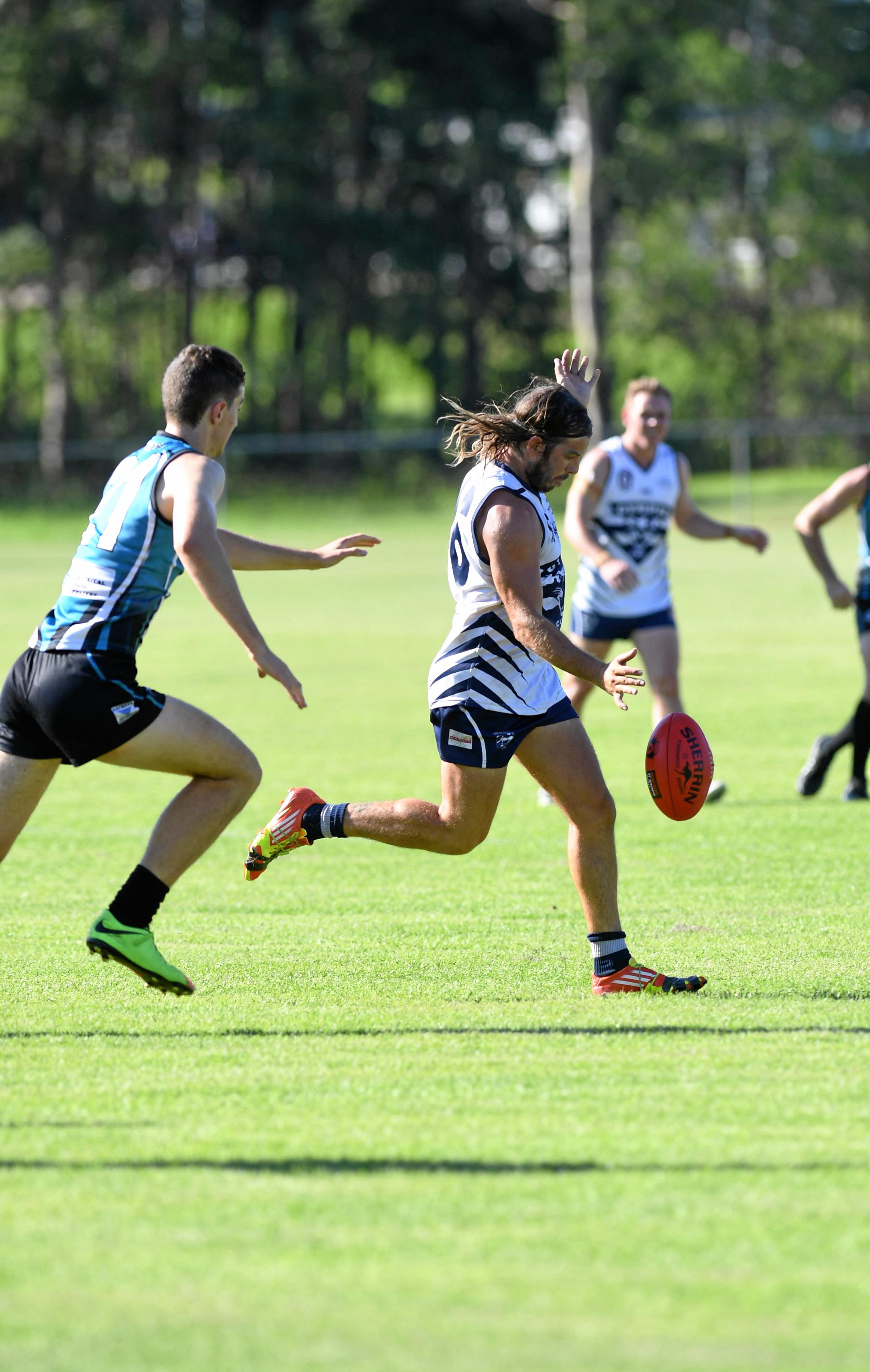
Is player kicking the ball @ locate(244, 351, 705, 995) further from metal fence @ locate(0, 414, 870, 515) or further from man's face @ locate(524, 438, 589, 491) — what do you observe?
metal fence @ locate(0, 414, 870, 515)

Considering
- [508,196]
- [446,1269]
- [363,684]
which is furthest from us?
[508,196]

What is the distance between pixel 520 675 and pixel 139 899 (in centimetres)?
142

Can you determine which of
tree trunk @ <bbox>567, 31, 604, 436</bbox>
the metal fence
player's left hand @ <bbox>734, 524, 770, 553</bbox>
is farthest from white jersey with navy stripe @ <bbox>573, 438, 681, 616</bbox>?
tree trunk @ <bbox>567, 31, 604, 436</bbox>

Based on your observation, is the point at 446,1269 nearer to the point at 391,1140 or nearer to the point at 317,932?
the point at 391,1140

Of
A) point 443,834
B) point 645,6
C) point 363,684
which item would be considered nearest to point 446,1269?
point 443,834

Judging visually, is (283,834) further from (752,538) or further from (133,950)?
(752,538)

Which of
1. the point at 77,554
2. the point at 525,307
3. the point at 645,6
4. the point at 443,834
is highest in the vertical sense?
the point at 645,6

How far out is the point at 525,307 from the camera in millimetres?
53531

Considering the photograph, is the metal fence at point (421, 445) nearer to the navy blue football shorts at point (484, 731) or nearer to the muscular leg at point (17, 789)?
the navy blue football shorts at point (484, 731)

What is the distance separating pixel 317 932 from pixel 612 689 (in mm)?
2054

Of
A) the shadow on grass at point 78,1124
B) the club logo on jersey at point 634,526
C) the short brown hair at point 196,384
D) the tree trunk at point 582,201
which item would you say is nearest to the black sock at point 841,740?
the club logo on jersey at point 634,526

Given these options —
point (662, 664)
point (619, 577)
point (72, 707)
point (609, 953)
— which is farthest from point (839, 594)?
point (72, 707)

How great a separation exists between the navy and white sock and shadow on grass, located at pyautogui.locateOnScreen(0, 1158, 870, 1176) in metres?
1.76

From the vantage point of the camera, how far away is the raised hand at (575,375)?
6.32 metres
